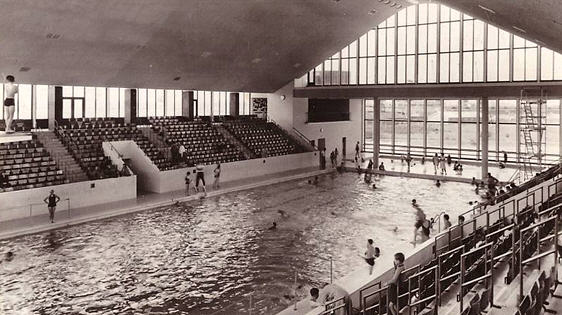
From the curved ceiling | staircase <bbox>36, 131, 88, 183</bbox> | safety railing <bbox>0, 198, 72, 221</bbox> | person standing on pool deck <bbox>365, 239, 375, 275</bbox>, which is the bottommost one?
person standing on pool deck <bbox>365, 239, 375, 275</bbox>

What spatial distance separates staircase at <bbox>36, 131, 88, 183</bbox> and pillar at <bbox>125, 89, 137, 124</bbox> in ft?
17.7

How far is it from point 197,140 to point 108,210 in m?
10.6

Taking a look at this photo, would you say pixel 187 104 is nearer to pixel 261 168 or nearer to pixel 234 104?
pixel 234 104

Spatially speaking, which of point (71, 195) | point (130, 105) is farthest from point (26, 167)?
point (130, 105)

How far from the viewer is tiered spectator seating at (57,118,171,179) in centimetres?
2309

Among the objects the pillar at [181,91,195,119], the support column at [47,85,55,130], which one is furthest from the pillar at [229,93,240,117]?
the support column at [47,85,55,130]

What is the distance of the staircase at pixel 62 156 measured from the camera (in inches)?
862

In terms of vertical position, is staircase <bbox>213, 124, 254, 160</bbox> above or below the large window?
below

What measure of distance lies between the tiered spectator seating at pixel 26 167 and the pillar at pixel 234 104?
53.5 feet

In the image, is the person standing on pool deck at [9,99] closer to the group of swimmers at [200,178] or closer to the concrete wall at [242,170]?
the group of swimmers at [200,178]

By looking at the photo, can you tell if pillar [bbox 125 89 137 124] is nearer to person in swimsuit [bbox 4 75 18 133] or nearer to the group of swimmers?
the group of swimmers

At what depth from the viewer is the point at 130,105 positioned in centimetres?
2945

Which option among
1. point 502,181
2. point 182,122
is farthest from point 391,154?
point 182,122

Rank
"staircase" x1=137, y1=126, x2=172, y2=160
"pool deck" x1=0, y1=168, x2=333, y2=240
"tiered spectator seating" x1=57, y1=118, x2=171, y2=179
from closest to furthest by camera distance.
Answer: "pool deck" x1=0, y1=168, x2=333, y2=240 < "tiered spectator seating" x1=57, y1=118, x2=171, y2=179 < "staircase" x1=137, y1=126, x2=172, y2=160
